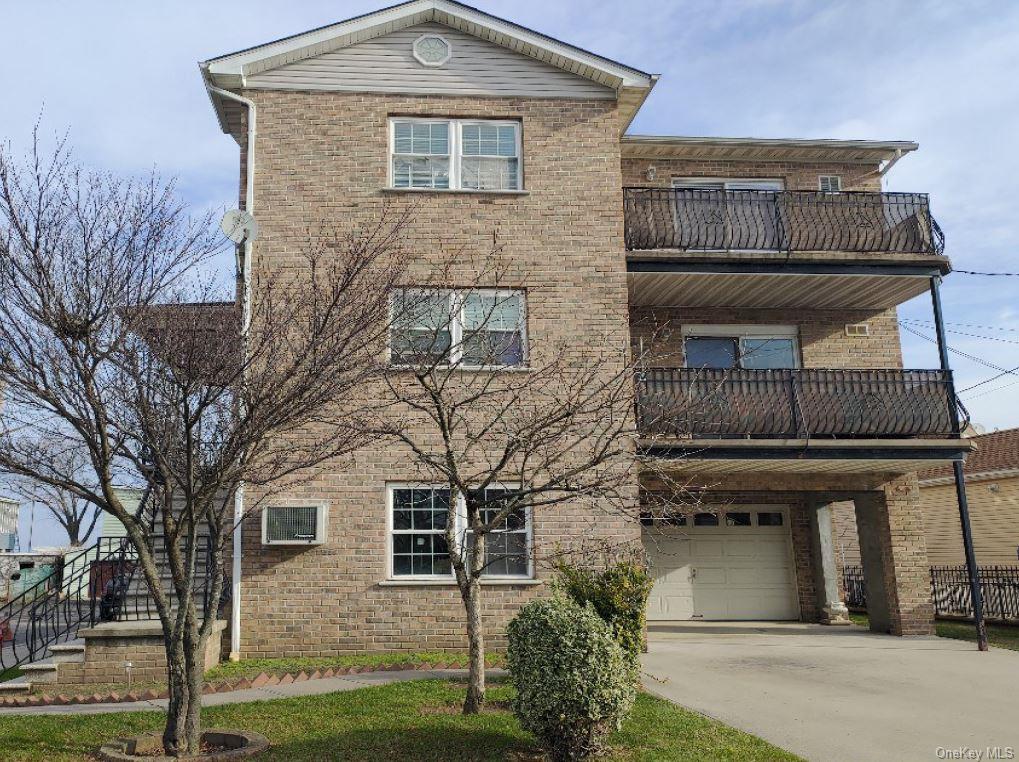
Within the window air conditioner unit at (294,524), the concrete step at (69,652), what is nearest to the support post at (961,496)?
the window air conditioner unit at (294,524)

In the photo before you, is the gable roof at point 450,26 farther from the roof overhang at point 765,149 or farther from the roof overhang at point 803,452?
the roof overhang at point 803,452

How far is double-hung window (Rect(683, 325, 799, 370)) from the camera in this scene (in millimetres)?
15500

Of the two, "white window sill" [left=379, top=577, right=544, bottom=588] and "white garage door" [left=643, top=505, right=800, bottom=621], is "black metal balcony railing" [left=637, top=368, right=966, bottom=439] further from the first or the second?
"white garage door" [left=643, top=505, right=800, bottom=621]

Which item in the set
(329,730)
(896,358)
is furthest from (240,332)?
(896,358)

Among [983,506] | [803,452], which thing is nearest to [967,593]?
[983,506]

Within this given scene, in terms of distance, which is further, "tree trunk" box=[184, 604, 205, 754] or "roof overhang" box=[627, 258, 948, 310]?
"roof overhang" box=[627, 258, 948, 310]

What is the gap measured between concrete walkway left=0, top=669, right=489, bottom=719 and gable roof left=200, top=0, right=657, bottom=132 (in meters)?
8.84

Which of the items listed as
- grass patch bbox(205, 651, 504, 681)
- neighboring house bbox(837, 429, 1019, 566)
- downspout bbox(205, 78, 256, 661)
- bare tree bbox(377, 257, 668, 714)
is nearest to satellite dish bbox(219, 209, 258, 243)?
downspout bbox(205, 78, 256, 661)

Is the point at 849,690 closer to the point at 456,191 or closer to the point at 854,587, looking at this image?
the point at 456,191

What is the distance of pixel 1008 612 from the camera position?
1697cm

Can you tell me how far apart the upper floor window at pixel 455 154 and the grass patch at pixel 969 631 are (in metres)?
10.1

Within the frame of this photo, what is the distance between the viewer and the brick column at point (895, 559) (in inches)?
552

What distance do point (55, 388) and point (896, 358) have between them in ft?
44.4

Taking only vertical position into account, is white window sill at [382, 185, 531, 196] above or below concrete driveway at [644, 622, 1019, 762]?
above
